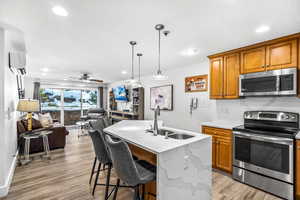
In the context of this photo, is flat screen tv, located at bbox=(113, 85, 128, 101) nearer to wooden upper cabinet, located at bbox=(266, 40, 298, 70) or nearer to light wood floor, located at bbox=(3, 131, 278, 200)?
light wood floor, located at bbox=(3, 131, 278, 200)

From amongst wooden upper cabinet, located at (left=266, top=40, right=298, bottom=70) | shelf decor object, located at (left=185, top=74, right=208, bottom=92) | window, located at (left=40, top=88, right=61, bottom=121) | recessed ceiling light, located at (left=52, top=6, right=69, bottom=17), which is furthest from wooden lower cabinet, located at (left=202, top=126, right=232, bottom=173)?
window, located at (left=40, top=88, right=61, bottom=121)

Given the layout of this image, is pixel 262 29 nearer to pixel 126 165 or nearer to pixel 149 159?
pixel 149 159

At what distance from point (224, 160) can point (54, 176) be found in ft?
10.5

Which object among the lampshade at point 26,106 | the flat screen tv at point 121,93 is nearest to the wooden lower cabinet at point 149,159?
the lampshade at point 26,106

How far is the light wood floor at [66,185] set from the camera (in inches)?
86.4

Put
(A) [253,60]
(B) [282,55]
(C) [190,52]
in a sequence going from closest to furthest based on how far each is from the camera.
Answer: (B) [282,55], (A) [253,60], (C) [190,52]

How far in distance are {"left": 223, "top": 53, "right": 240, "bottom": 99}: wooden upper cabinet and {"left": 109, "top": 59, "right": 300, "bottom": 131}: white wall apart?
328 mm

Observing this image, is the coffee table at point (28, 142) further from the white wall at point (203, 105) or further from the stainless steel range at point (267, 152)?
the stainless steel range at point (267, 152)

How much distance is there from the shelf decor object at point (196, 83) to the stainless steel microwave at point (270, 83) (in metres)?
1.05

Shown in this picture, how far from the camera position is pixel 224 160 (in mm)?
2838

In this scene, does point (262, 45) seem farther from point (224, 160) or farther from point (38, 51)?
point (38, 51)

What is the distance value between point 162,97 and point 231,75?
239 cm

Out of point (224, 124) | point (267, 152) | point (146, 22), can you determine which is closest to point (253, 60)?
point (224, 124)

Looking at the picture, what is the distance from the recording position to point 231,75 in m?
3.02
